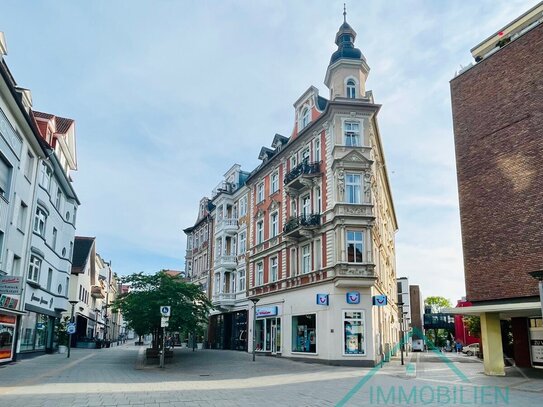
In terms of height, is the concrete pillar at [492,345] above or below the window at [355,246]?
below

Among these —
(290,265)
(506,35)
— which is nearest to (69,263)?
(290,265)

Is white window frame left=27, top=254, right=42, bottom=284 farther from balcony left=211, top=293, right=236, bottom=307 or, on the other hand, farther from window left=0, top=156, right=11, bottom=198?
balcony left=211, top=293, right=236, bottom=307

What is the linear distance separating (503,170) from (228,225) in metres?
25.9

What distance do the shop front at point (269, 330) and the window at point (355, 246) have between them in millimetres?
7844

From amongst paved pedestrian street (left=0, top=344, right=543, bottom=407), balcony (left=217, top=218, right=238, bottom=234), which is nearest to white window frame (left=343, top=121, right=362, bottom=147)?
paved pedestrian street (left=0, top=344, right=543, bottom=407)

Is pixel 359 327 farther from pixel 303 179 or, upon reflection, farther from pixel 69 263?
pixel 69 263

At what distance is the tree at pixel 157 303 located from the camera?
85.4 ft

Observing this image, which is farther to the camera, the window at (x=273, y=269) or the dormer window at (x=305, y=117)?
the window at (x=273, y=269)

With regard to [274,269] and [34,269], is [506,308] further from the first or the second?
[34,269]

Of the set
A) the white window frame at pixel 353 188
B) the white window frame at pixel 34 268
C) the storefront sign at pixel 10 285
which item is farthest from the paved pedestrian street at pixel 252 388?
the white window frame at pixel 353 188

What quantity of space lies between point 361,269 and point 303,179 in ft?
23.2

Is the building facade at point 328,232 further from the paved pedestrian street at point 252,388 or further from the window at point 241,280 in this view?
the paved pedestrian street at point 252,388

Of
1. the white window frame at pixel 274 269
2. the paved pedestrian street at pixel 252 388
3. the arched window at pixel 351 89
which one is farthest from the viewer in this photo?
the white window frame at pixel 274 269

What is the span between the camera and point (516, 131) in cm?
2111
